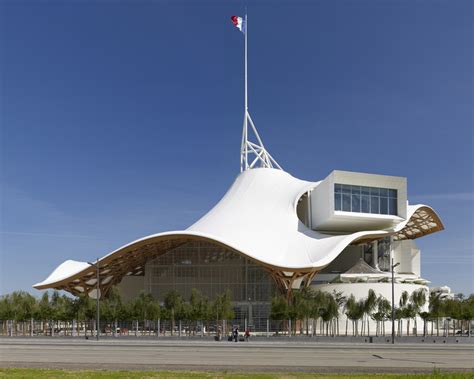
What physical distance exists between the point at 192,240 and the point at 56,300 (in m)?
16.4

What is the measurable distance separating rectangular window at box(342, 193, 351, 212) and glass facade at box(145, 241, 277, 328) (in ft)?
38.6

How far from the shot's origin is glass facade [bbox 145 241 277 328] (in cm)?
6662

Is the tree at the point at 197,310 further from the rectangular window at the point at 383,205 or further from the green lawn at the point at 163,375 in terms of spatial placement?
the green lawn at the point at 163,375

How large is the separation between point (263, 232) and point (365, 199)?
12.8m

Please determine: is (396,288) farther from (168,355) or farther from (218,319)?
(168,355)

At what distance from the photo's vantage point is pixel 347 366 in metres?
22.5

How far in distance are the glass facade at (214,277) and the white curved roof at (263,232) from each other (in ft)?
10.1

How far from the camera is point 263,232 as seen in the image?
6756 cm

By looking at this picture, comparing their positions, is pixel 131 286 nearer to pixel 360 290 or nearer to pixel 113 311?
pixel 113 311

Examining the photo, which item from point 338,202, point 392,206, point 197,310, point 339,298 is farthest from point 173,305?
point 392,206

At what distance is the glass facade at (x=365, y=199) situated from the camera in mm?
68875

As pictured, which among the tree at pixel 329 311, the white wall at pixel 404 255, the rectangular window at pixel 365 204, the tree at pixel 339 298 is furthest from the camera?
the white wall at pixel 404 255

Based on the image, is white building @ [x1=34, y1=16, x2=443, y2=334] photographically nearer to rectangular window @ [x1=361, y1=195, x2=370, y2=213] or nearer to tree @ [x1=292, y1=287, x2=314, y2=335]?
rectangular window @ [x1=361, y1=195, x2=370, y2=213]

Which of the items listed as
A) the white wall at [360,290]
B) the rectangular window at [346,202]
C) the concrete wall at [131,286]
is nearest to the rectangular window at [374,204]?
the rectangular window at [346,202]
